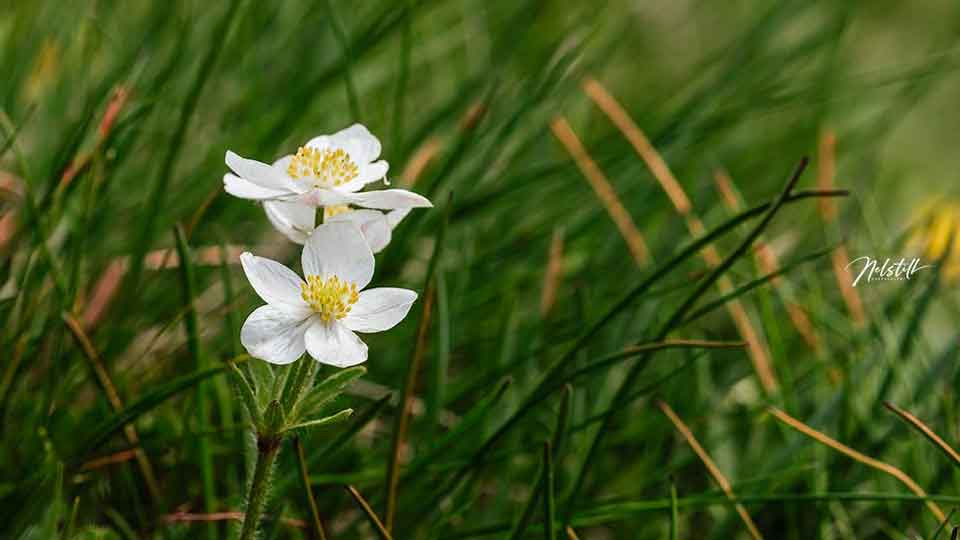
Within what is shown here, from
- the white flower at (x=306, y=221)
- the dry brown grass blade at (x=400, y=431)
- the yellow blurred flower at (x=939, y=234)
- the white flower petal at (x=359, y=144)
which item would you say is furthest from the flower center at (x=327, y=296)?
the yellow blurred flower at (x=939, y=234)

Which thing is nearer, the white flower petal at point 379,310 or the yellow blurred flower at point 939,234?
the white flower petal at point 379,310

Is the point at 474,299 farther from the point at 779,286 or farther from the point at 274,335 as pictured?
the point at 274,335

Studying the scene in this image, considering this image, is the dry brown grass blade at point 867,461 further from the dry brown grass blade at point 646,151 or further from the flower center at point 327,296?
the flower center at point 327,296

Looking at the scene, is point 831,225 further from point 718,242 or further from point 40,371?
point 40,371

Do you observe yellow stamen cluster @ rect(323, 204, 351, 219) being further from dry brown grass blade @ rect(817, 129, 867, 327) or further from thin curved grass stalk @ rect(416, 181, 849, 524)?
dry brown grass blade @ rect(817, 129, 867, 327)
